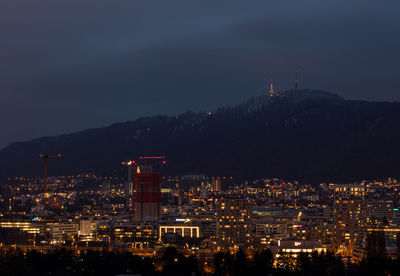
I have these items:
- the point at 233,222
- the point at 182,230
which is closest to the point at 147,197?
the point at 182,230

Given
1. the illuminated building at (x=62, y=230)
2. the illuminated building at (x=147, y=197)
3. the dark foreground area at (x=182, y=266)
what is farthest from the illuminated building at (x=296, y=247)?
the illuminated building at (x=147, y=197)

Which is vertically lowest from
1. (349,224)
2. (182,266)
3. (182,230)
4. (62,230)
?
(182,266)

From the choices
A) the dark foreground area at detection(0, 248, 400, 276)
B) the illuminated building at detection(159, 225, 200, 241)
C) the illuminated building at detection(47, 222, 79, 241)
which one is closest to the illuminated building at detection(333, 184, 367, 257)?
the illuminated building at detection(159, 225, 200, 241)

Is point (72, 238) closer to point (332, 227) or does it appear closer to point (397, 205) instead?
point (332, 227)

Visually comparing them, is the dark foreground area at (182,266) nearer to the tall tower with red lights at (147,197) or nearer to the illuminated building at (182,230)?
the illuminated building at (182,230)

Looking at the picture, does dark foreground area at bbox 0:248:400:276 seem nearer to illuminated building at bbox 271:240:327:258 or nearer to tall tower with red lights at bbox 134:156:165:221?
illuminated building at bbox 271:240:327:258

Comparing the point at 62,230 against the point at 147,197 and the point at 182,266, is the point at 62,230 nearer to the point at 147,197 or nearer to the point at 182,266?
the point at 147,197
